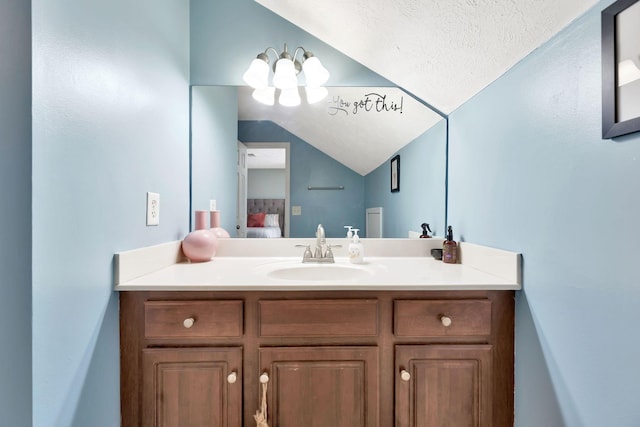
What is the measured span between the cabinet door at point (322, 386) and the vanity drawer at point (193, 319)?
0.48 feet

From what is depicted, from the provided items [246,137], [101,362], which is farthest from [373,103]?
[101,362]

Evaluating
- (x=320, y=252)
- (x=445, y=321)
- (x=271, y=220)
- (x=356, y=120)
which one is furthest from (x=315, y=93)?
(x=445, y=321)

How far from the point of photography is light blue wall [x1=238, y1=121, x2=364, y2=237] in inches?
58.7

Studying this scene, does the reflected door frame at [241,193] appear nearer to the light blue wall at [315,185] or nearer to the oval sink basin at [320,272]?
the light blue wall at [315,185]

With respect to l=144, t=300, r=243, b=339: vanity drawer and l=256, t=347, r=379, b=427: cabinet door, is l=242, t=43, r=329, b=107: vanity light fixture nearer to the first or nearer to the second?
l=144, t=300, r=243, b=339: vanity drawer

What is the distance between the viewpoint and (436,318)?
3.17 feet

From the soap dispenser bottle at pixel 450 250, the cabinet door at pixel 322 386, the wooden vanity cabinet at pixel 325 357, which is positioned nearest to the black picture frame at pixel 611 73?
the wooden vanity cabinet at pixel 325 357

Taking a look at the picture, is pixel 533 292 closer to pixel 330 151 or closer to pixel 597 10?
pixel 597 10

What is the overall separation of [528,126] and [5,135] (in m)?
1.35

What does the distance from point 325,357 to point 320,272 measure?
393mm

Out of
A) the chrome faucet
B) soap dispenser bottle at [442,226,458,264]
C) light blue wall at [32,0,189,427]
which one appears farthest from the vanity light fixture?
soap dispenser bottle at [442,226,458,264]

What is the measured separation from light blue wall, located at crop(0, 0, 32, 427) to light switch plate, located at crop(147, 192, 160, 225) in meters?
0.45

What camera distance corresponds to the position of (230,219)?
1.50 meters

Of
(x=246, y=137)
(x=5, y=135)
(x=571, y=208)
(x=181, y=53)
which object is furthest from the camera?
(x=246, y=137)
